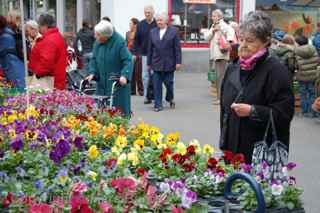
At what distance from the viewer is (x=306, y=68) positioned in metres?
10.9

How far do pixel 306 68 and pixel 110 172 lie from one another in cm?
794

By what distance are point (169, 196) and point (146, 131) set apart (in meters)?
1.73

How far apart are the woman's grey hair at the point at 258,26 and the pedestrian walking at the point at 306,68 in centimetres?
697

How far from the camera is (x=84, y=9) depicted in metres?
21.5

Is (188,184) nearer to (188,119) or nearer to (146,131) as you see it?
(146,131)

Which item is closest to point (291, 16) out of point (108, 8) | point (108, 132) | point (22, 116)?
point (108, 8)

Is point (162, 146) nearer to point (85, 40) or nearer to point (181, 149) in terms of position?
point (181, 149)

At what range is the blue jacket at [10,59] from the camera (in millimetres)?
9625

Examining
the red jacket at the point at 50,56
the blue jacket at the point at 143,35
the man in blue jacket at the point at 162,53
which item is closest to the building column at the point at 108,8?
the blue jacket at the point at 143,35

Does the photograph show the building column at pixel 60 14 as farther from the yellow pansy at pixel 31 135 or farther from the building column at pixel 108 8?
the yellow pansy at pixel 31 135

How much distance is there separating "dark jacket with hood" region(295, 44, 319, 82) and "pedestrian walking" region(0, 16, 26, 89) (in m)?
4.63

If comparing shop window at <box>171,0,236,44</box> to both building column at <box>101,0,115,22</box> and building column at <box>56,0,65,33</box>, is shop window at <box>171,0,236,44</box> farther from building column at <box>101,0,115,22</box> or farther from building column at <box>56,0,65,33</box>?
building column at <box>56,0,65,33</box>

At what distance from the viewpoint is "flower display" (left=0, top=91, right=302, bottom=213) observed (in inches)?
117

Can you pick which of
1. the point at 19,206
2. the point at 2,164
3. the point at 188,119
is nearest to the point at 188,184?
the point at 19,206
